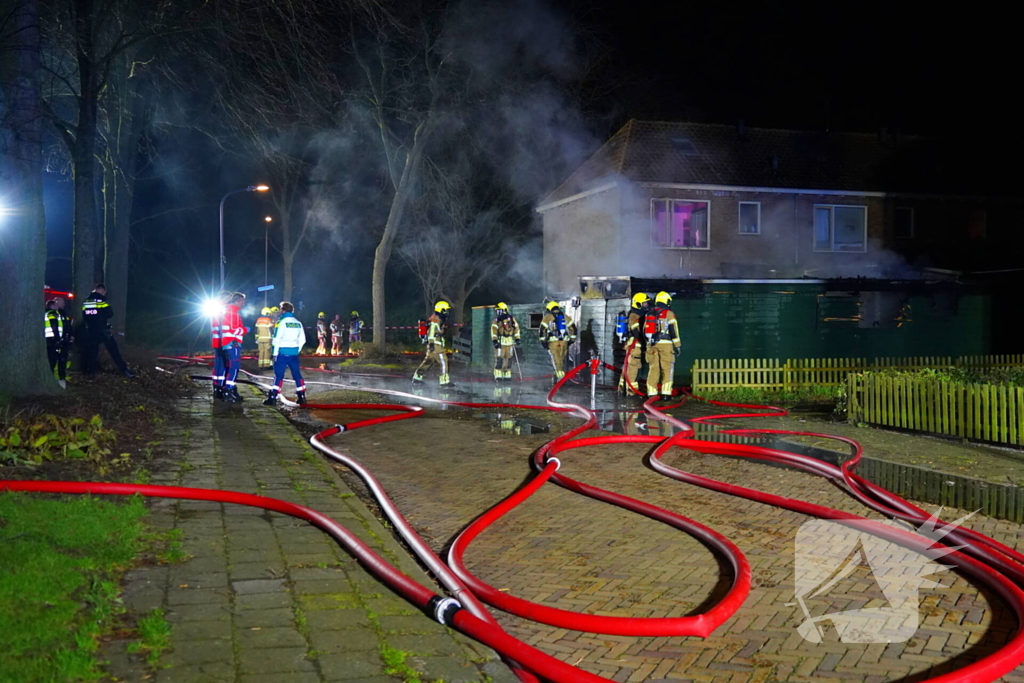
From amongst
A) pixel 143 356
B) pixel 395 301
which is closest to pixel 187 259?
pixel 395 301

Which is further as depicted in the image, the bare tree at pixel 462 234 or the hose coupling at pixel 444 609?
the bare tree at pixel 462 234

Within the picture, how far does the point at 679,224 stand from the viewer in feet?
90.5

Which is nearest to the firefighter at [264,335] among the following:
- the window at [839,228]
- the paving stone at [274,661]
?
the window at [839,228]

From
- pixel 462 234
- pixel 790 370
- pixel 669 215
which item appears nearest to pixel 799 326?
pixel 790 370

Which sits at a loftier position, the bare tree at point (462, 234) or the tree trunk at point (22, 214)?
the bare tree at point (462, 234)

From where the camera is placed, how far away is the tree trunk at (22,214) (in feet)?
31.2

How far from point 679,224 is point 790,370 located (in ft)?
38.0

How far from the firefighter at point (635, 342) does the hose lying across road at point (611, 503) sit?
647 centimetres

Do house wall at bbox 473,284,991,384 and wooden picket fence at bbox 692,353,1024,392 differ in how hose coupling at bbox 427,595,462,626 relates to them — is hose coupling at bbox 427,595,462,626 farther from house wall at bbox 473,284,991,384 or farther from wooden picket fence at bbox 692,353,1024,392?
house wall at bbox 473,284,991,384

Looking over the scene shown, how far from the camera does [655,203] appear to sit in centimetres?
2698

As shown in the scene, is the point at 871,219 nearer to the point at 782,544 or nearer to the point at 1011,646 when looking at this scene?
the point at 782,544

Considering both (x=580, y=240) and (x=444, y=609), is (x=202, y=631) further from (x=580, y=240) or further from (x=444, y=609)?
(x=580, y=240)

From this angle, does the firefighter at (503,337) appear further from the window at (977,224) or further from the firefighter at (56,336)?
the window at (977,224)

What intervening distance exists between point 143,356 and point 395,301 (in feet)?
101
